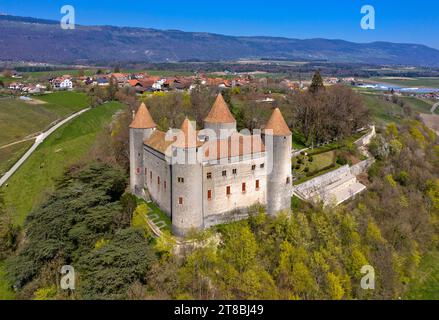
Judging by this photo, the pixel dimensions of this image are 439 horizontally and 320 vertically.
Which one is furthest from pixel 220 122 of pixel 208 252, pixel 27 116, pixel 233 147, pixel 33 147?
pixel 27 116

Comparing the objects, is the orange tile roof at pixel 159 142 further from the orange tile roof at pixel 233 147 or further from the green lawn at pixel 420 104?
the green lawn at pixel 420 104

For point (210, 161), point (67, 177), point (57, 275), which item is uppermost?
point (210, 161)

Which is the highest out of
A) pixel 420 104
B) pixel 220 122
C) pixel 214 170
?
pixel 420 104

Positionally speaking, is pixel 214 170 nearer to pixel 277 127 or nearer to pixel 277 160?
pixel 277 160

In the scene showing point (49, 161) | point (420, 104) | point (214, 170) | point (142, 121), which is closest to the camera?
point (214, 170)

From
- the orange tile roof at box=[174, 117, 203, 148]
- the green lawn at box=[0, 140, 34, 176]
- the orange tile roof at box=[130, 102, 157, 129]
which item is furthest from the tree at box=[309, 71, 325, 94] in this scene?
the green lawn at box=[0, 140, 34, 176]
